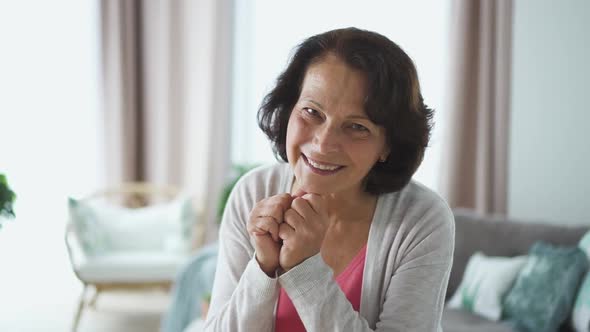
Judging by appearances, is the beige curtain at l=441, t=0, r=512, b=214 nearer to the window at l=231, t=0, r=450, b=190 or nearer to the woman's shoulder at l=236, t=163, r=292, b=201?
the window at l=231, t=0, r=450, b=190

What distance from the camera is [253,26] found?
16.2ft

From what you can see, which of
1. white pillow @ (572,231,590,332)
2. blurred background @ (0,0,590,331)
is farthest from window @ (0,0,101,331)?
white pillow @ (572,231,590,332)

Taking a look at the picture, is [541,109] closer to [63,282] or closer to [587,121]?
[587,121]

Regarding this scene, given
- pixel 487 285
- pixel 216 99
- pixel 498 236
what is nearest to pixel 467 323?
pixel 487 285

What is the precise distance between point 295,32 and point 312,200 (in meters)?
3.79

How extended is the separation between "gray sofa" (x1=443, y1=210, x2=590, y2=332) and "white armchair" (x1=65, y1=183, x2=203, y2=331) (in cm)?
177

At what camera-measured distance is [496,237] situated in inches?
125

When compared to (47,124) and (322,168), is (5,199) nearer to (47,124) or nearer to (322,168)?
(322,168)

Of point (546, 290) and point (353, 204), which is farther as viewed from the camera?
point (546, 290)

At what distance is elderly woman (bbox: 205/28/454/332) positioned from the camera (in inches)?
41.9

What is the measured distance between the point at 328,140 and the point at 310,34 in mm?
2826

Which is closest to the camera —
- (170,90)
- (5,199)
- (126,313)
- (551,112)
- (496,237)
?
(5,199)

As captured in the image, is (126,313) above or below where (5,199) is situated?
below

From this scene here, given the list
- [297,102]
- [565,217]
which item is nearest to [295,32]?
[565,217]
